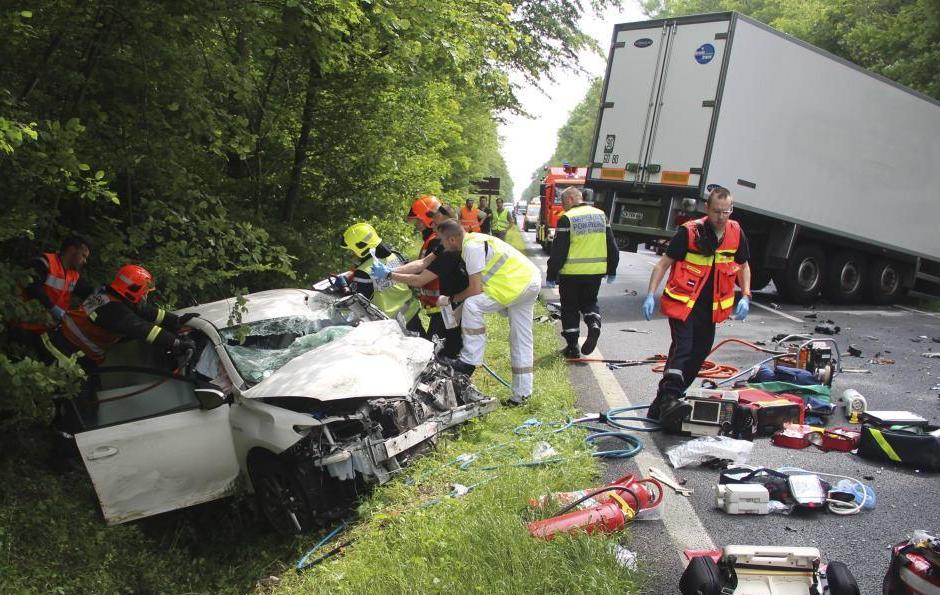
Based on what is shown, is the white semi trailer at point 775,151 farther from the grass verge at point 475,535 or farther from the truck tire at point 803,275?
the grass verge at point 475,535

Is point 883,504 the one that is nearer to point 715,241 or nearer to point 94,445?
point 715,241

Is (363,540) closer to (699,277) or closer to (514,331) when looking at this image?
(514,331)

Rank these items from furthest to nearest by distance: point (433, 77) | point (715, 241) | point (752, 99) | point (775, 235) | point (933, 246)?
point (933, 246)
point (775, 235)
point (752, 99)
point (433, 77)
point (715, 241)

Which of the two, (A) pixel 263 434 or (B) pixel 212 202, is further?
(B) pixel 212 202

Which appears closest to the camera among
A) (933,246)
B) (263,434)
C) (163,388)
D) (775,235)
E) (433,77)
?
(263,434)

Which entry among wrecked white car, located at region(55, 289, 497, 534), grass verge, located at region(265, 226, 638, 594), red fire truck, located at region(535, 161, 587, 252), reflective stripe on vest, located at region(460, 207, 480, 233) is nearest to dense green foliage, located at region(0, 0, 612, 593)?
wrecked white car, located at region(55, 289, 497, 534)

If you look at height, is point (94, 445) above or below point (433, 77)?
below

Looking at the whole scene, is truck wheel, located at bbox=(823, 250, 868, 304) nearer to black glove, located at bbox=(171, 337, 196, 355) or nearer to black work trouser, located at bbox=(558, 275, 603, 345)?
black work trouser, located at bbox=(558, 275, 603, 345)

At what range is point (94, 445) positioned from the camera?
4594mm

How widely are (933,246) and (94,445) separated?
14875 millimetres

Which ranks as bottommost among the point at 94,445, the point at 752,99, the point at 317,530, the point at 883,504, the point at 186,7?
the point at 317,530

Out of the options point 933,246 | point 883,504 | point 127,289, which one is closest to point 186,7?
point 127,289

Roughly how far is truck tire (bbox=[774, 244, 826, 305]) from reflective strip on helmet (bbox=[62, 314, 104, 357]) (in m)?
10.5

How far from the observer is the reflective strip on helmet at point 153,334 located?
16.5 ft
